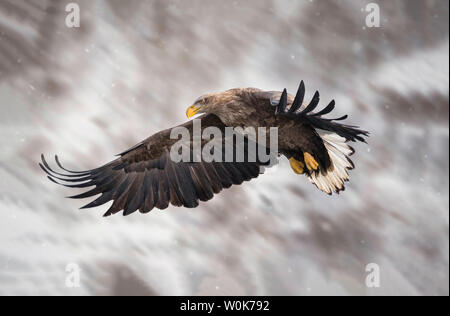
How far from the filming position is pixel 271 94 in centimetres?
294

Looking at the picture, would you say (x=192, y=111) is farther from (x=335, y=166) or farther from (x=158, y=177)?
(x=335, y=166)

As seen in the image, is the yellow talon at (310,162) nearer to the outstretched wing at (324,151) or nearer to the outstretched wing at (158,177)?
the outstretched wing at (324,151)

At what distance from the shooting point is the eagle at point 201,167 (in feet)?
10.4

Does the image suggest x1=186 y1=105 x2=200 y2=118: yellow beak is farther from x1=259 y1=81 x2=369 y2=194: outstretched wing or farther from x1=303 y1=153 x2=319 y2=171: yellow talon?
x1=303 y1=153 x2=319 y2=171: yellow talon

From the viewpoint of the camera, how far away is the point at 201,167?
11.5ft

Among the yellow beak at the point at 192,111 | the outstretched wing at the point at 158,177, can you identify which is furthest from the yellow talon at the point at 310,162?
the yellow beak at the point at 192,111

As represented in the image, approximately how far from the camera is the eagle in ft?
10.4

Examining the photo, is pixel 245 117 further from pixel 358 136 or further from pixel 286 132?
pixel 358 136

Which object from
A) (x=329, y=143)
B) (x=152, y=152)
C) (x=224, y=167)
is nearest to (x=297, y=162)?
(x=329, y=143)

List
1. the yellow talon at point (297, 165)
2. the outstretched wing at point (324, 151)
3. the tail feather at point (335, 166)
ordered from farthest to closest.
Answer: the yellow talon at point (297, 165) < the tail feather at point (335, 166) < the outstretched wing at point (324, 151)

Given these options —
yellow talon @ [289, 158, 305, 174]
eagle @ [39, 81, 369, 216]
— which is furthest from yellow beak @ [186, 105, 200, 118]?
yellow talon @ [289, 158, 305, 174]

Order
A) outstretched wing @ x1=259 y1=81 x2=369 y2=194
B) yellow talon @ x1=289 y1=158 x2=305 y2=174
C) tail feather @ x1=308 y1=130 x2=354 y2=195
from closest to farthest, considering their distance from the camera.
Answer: outstretched wing @ x1=259 y1=81 x2=369 y2=194, tail feather @ x1=308 y1=130 x2=354 y2=195, yellow talon @ x1=289 y1=158 x2=305 y2=174

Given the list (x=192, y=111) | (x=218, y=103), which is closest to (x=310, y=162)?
(x=218, y=103)

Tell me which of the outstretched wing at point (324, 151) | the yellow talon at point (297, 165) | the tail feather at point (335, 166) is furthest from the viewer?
the yellow talon at point (297, 165)
